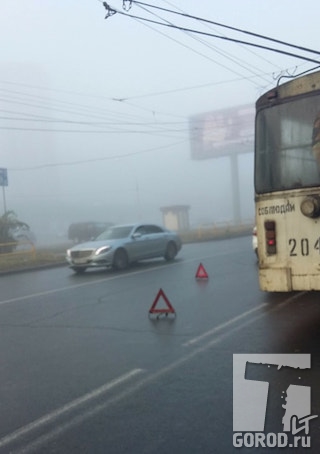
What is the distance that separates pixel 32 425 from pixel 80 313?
547 centimetres

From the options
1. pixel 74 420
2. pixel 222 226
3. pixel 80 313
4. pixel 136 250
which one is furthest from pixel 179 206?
pixel 74 420

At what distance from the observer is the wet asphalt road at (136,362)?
A: 4402 millimetres

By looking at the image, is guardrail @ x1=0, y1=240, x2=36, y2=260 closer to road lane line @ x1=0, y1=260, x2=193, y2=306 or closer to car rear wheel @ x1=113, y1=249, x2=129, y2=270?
car rear wheel @ x1=113, y1=249, x2=129, y2=270

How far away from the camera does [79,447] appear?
4215 millimetres

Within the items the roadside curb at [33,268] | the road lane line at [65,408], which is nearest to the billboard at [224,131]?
the roadside curb at [33,268]

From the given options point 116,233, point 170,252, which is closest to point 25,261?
point 116,233

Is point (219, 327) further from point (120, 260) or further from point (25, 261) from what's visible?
point (25, 261)

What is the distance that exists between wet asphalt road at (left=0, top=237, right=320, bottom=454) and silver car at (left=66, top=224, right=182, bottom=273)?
189 inches

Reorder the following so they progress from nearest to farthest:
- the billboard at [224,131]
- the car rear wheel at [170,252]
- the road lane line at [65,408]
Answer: the road lane line at [65,408]
the car rear wheel at [170,252]
the billboard at [224,131]

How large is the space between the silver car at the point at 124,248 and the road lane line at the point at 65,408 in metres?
11.7

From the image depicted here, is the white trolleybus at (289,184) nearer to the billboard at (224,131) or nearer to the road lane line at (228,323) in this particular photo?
the road lane line at (228,323)

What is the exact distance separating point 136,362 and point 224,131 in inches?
2651

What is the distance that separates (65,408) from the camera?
16.7 feet

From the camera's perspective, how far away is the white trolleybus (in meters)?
7.06
